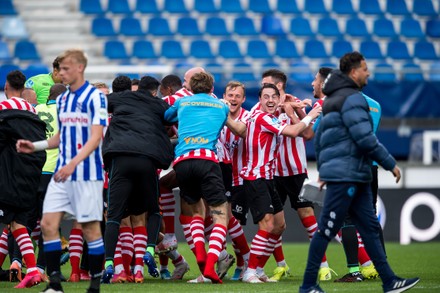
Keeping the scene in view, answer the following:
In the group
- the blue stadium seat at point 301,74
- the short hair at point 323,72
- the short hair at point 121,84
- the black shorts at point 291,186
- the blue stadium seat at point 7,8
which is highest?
the blue stadium seat at point 7,8

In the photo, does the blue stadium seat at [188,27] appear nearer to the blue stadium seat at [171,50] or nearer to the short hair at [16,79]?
Result: the blue stadium seat at [171,50]

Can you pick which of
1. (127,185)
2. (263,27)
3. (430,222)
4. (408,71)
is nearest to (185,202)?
(127,185)

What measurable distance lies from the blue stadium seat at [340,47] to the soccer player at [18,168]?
13067 millimetres

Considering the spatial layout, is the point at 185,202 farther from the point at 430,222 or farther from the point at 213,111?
the point at 430,222

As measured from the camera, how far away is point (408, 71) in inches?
776

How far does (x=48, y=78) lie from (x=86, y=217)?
4161mm

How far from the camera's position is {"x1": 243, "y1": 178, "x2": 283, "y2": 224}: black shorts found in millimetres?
10055

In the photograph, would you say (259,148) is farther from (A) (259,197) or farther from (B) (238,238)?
(B) (238,238)

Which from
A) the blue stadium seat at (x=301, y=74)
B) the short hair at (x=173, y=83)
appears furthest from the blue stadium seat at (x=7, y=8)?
the short hair at (x=173, y=83)

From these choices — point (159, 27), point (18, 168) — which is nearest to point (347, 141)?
point (18, 168)

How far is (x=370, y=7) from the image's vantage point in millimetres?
23672

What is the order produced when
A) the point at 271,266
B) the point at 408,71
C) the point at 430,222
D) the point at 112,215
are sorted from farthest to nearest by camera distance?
the point at 408,71 < the point at 430,222 < the point at 271,266 < the point at 112,215

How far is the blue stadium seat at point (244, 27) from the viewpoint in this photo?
22.7m

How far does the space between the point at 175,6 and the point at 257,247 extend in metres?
13.7
